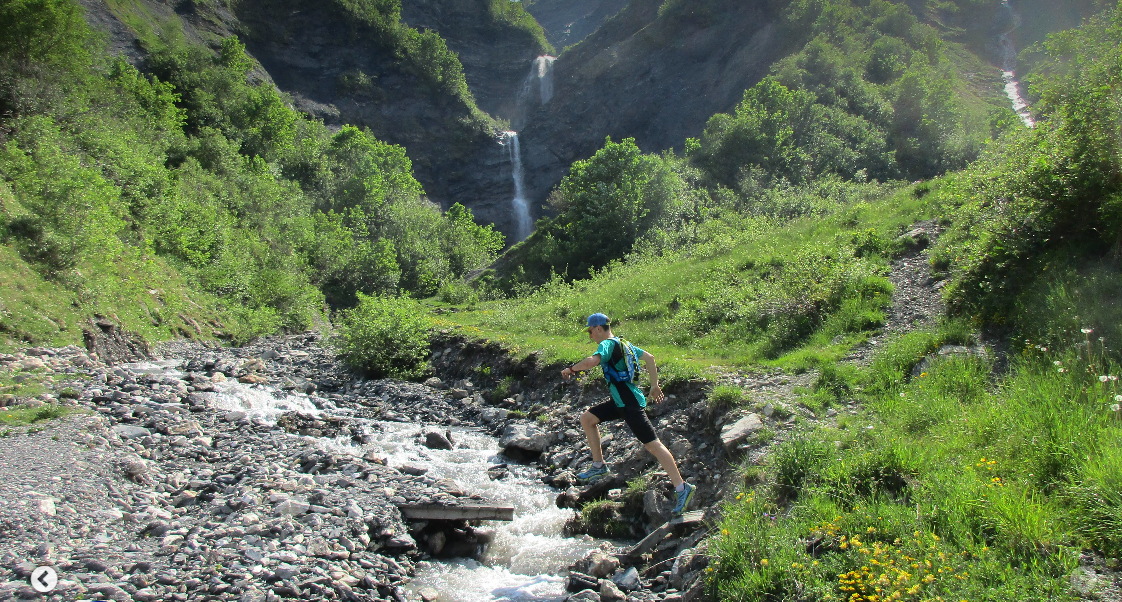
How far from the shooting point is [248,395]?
15305 millimetres

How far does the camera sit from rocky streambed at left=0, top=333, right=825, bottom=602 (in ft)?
21.9

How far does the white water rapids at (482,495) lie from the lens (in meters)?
7.55

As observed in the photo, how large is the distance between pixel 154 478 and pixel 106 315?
488 inches

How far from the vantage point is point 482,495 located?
410 inches

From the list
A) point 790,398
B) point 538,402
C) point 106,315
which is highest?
point 106,315

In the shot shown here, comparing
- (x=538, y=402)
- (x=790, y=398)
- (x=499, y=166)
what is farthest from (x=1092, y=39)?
(x=499, y=166)

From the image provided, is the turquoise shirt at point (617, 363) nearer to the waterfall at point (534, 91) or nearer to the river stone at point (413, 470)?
the river stone at point (413, 470)

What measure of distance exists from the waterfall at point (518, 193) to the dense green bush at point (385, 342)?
63.5m

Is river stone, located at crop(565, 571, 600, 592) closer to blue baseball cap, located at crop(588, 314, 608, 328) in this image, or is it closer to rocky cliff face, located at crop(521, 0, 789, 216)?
blue baseball cap, located at crop(588, 314, 608, 328)

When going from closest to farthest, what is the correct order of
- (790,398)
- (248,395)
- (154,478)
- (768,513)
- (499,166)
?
(768,513)
(154,478)
(790,398)
(248,395)
(499,166)

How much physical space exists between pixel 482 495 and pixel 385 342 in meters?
11.7

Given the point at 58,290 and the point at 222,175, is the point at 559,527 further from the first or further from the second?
the point at 222,175

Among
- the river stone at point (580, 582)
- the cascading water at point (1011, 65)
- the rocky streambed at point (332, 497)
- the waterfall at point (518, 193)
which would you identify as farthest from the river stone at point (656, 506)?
the waterfall at point (518, 193)

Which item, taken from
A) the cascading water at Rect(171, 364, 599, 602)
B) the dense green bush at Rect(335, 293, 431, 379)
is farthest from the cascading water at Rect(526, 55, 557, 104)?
the cascading water at Rect(171, 364, 599, 602)
